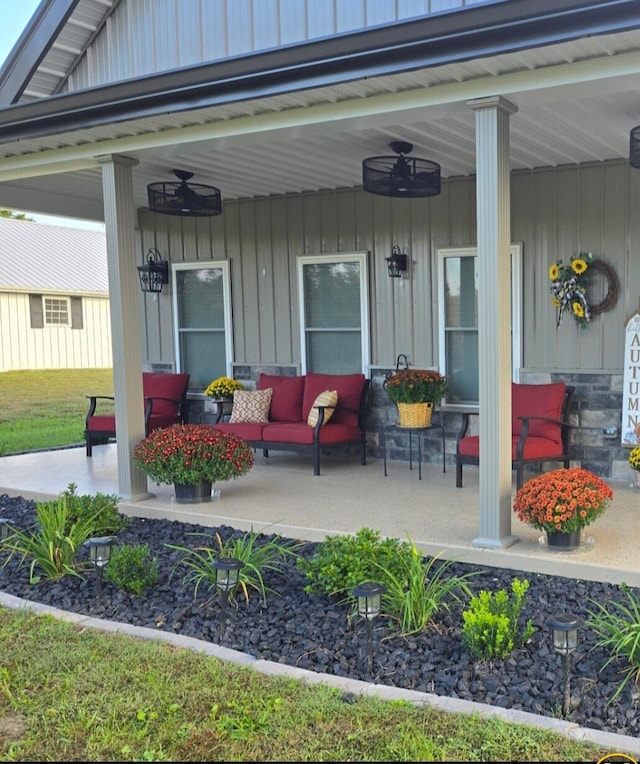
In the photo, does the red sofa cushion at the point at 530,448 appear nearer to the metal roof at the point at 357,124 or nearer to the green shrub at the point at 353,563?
the green shrub at the point at 353,563

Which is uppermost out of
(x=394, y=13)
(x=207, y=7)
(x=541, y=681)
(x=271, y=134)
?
(x=207, y=7)

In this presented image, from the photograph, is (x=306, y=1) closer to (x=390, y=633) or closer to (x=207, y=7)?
(x=207, y=7)

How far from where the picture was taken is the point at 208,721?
276 centimetres

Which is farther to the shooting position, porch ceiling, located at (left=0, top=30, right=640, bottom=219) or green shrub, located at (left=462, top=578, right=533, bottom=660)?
porch ceiling, located at (left=0, top=30, right=640, bottom=219)

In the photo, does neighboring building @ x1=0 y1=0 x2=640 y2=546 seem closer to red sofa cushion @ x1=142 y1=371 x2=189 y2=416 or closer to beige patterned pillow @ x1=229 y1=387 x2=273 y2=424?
red sofa cushion @ x1=142 y1=371 x2=189 y2=416

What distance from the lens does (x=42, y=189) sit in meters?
7.75

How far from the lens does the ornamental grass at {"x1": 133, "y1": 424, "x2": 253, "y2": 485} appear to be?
575 cm

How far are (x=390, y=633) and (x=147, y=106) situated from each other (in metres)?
3.55

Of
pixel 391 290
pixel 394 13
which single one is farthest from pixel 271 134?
pixel 391 290

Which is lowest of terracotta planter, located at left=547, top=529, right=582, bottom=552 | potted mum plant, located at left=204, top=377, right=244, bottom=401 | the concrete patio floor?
the concrete patio floor

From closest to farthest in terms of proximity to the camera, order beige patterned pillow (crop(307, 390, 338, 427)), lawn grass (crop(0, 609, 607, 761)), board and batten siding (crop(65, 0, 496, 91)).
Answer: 1. lawn grass (crop(0, 609, 607, 761))
2. board and batten siding (crop(65, 0, 496, 91))
3. beige patterned pillow (crop(307, 390, 338, 427))

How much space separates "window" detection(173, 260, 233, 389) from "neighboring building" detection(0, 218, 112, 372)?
10656 mm

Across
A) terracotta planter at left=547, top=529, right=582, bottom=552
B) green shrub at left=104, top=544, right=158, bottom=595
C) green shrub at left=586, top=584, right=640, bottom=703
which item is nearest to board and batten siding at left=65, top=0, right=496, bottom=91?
green shrub at left=104, top=544, right=158, bottom=595

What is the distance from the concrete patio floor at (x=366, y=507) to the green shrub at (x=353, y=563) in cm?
73
